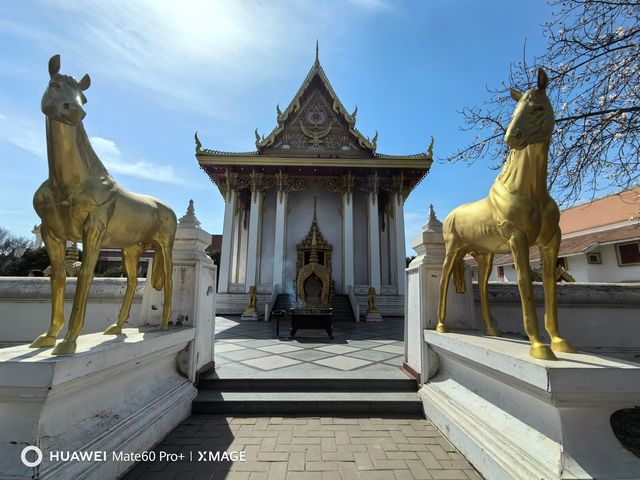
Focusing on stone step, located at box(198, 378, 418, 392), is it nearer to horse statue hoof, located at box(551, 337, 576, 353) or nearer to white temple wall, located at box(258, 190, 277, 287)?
horse statue hoof, located at box(551, 337, 576, 353)

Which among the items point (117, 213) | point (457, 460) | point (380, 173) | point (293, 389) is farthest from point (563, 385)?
point (380, 173)

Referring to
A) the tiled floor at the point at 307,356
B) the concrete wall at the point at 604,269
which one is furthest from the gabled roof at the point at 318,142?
the tiled floor at the point at 307,356

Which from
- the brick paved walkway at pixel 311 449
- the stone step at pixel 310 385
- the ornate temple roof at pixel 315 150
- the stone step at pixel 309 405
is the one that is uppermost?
the ornate temple roof at pixel 315 150

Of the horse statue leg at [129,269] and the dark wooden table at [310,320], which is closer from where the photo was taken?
the horse statue leg at [129,269]

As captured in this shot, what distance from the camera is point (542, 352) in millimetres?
1738

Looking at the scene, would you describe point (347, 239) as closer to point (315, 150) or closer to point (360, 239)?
point (360, 239)

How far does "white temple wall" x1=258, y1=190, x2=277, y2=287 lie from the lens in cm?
1423

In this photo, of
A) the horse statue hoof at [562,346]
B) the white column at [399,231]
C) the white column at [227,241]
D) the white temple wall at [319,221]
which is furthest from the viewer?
the white temple wall at [319,221]

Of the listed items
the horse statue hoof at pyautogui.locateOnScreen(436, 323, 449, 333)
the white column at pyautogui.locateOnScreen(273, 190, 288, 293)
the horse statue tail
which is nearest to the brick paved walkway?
the horse statue hoof at pyautogui.locateOnScreen(436, 323, 449, 333)

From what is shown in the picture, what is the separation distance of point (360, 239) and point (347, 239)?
1499 millimetres

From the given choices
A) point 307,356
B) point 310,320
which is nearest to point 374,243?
point 310,320

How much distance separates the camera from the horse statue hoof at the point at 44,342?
187 cm

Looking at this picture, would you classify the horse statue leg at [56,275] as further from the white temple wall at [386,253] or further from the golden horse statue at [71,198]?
the white temple wall at [386,253]

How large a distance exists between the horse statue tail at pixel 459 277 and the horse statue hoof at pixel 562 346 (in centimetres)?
116
